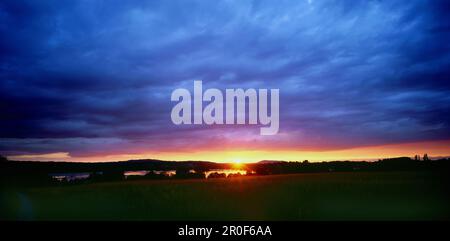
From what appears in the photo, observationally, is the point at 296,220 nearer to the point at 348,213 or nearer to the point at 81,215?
the point at 348,213

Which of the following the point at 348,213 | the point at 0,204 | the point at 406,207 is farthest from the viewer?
the point at 0,204

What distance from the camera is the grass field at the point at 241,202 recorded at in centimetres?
1516

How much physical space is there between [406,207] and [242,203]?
8.07m

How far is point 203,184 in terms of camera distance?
2136cm

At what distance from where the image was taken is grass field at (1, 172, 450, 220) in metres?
15.2

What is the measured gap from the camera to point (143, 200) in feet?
57.2

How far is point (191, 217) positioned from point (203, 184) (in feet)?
21.7

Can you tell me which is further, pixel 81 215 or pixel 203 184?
pixel 203 184

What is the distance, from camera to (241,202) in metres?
16.8
